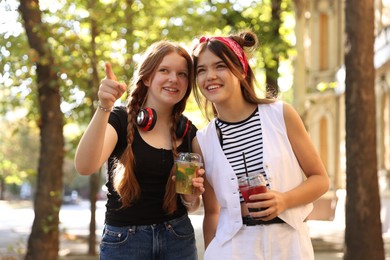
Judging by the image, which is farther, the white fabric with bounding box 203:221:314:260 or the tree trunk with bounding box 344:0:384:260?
the tree trunk with bounding box 344:0:384:260

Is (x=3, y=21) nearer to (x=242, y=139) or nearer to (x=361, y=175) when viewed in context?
(x=361, y=175)

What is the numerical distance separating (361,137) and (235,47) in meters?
5.55

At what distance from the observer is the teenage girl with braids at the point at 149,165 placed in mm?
4035

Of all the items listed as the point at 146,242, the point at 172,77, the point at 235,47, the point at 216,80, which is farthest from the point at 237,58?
the point at 146,242

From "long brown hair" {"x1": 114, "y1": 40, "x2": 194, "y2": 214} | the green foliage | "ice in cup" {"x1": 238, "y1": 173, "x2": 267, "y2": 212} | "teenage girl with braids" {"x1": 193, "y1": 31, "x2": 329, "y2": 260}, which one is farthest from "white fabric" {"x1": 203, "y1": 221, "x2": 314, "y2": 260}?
the green foliage

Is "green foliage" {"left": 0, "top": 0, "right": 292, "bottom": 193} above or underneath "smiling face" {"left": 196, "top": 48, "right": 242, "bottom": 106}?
above

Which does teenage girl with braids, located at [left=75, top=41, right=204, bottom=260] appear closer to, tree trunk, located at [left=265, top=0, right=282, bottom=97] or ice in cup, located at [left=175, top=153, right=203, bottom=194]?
ice in cup, located at [left=175, top=153, right=203, bottom=194]

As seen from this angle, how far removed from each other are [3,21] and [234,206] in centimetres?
822

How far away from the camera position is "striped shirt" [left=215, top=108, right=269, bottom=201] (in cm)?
385

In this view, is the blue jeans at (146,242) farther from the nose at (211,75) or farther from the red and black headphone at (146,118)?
the nose at (211,75)

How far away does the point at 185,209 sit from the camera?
4.27 metres

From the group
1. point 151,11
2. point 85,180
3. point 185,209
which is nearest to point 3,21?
point 151,11

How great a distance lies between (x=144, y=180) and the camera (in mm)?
4098

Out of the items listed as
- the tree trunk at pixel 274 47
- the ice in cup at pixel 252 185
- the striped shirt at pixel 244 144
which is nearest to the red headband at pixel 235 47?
the striped shirt at pixel 244 144
